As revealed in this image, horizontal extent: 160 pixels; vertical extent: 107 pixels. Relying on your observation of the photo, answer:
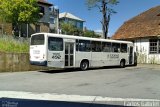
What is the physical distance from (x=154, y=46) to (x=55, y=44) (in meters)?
13.6

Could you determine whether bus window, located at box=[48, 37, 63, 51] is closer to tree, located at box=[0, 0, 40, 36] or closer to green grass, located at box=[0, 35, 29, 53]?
green grass, located at box=[0, 35, 29, 53]

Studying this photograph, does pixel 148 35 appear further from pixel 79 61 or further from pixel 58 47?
pixel 58 47

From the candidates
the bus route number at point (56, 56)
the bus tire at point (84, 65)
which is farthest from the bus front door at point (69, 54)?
the bus tire at point (84, 65)

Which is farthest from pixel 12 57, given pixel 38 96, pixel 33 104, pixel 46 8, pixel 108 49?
pixel 46 8

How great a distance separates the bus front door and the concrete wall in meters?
3.21

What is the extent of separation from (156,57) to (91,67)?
8489 mm

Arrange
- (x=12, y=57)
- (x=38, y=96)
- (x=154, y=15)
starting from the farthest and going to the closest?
(x=154, y=15), (x=12, y=57), (x=38, y=96)

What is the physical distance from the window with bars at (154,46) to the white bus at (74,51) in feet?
11.5

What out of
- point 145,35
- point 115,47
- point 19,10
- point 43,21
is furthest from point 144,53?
point 43,21

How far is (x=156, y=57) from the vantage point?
103 ft

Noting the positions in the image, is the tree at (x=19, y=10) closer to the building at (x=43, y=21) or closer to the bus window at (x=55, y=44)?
the building at (x=43, y=21)

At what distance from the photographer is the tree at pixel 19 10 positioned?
1305 inches

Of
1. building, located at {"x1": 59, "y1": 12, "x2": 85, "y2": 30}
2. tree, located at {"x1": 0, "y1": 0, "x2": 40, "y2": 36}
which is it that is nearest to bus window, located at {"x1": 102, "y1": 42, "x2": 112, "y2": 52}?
tree, located at {"x1": 0, "y1": 0, "x2": 40, "y2": 36}

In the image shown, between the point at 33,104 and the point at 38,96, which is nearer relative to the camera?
the point at 33,104
